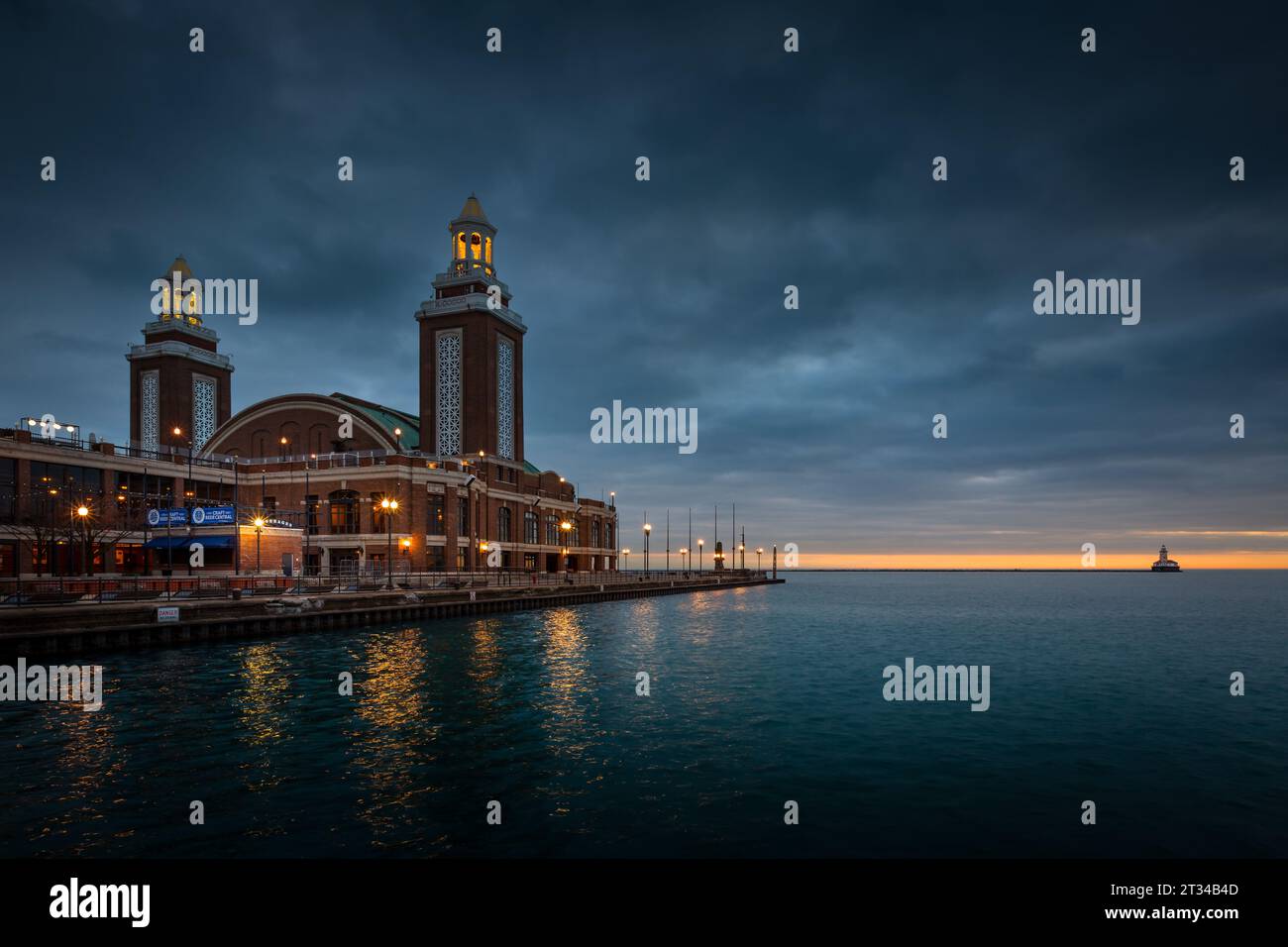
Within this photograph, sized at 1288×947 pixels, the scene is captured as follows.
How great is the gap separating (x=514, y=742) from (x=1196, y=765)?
20686 mm

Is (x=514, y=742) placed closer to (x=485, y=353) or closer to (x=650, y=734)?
(x=650, y=734)

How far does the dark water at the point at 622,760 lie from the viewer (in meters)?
15.5

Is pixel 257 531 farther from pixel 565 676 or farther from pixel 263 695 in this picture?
pixel 565 676

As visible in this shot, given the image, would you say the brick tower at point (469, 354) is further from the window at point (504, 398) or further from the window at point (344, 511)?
the window at point (344, 511)

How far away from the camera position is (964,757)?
73.3ft

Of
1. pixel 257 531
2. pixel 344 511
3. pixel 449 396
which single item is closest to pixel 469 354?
pixel 449 396

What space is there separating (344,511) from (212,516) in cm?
2724

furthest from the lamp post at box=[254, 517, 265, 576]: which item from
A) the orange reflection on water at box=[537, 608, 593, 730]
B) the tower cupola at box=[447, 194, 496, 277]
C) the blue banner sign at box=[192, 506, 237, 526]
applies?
the tower cupola at box=[447, 194, 496, 277]

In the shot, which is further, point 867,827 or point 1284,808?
point 1284,808

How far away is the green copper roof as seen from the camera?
99062mm

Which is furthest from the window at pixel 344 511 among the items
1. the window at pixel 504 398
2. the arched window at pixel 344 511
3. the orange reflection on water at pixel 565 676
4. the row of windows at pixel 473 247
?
the row of windows at pixel 473 247

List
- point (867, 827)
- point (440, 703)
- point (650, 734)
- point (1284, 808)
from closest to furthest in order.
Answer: point (867, 827), point (1284, 808), point (650, 734), point (440, 703)
